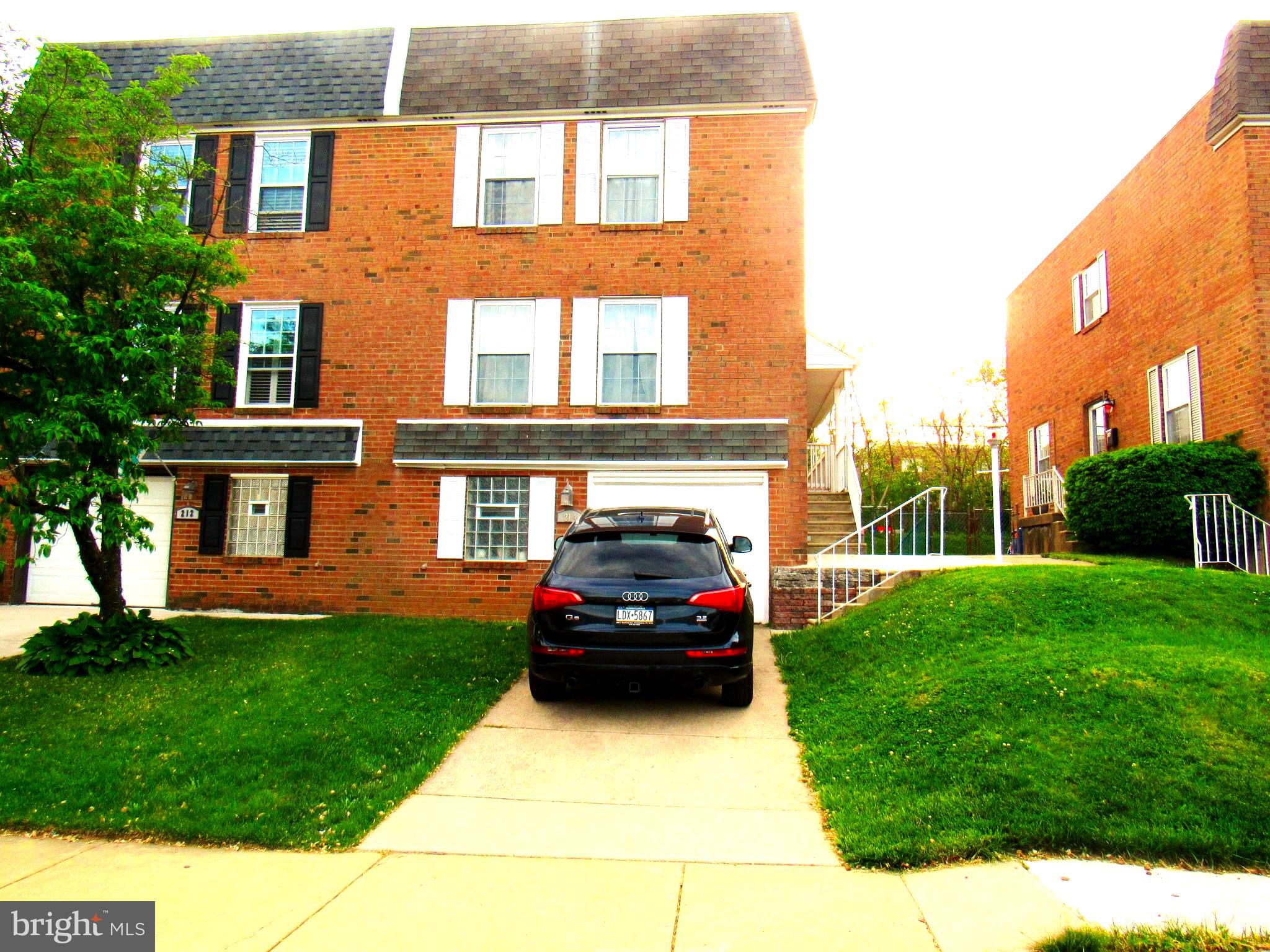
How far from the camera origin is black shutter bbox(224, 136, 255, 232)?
13.0 meters

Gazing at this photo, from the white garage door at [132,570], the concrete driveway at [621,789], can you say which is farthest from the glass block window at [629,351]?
the white garage door at [132,570]

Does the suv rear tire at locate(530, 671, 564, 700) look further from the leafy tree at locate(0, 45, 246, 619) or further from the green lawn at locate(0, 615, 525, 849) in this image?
the leafy tree at locate(0, 45, 246, 619)

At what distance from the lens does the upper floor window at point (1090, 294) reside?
16.5m

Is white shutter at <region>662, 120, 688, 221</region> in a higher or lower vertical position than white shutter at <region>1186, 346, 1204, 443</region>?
higher

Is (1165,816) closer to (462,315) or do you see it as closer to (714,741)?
(714,741)

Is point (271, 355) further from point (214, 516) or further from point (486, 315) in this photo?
point (486, 315)

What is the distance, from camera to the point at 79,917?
362 centimetres

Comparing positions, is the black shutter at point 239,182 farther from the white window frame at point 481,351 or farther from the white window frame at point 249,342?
the white window frame at point 481,351

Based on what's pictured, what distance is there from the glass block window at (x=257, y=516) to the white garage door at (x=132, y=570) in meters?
1.02

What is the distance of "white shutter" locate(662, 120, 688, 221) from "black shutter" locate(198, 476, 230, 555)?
808 cm

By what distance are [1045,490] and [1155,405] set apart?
4237mm

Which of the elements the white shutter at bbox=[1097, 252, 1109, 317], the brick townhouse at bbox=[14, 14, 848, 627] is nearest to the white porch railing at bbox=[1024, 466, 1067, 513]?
the white shutter at bbox=[1097, 252, 1109, 317]

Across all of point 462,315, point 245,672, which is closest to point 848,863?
point 245,672

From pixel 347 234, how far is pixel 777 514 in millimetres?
8094
